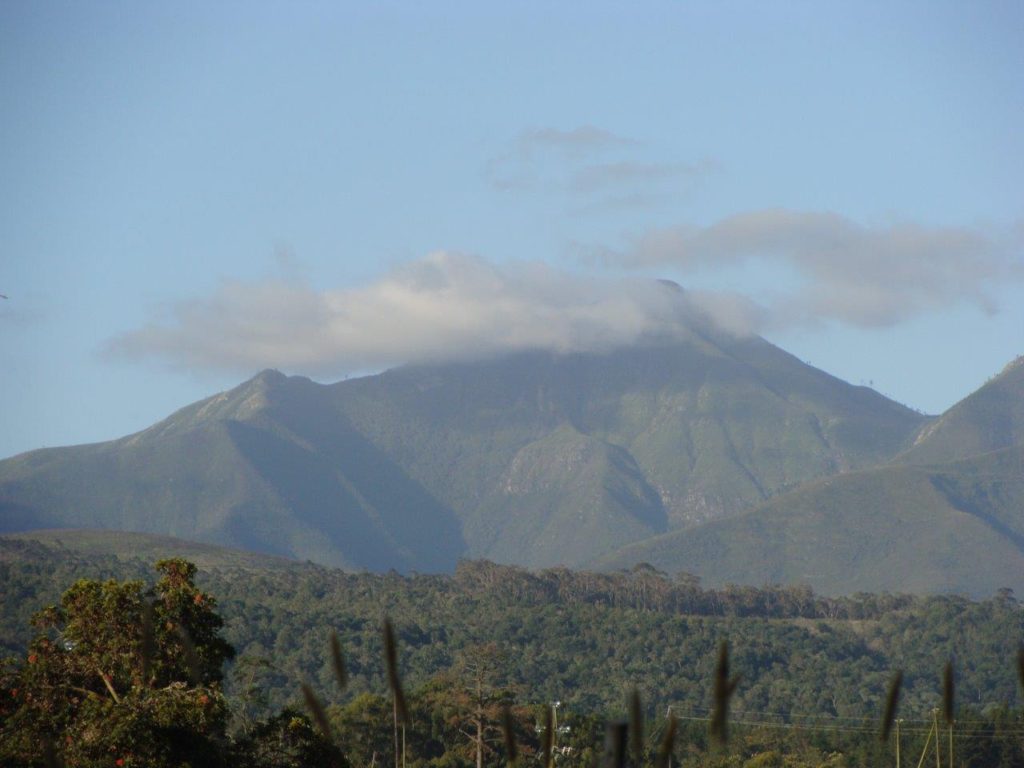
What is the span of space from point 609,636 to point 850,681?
23882 mm

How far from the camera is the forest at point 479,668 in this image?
74.0 feet

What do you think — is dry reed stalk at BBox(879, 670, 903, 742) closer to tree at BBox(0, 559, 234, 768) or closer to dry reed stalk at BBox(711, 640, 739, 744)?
dry reed stalk at BBox(711, 640, 739, 744)

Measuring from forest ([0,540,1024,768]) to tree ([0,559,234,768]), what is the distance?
0.04 meters

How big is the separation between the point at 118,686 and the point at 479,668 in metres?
45.0

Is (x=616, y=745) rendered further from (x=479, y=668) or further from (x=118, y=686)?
(x=479, y=668)

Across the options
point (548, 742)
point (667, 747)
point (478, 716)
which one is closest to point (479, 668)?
point (478, 716)

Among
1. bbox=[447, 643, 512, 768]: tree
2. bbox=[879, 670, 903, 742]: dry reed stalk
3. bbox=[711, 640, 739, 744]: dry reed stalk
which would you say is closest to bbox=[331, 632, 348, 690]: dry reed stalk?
bbox=[711, 640, 739, 744]: dry reed stalk

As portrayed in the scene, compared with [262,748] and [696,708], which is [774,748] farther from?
[262,748]

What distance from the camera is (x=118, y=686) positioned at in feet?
90.6

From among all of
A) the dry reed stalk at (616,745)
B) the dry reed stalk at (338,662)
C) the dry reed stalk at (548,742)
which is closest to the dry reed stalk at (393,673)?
the dry reed stalk at (338,662)

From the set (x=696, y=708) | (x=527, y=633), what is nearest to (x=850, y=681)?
(x=696, y=708)

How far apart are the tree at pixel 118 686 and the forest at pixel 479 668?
43 millimetres

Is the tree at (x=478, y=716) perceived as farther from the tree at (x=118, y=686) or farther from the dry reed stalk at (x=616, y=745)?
the dry reed stalk at (x=616, y=745)

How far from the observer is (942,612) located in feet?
576
